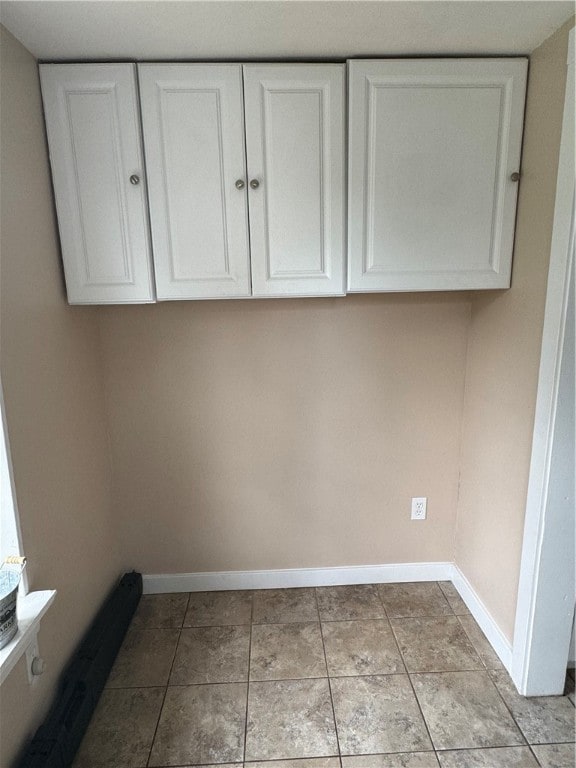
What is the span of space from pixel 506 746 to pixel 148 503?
5.27 feet

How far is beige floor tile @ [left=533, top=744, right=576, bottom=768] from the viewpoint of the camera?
1356 millimetres

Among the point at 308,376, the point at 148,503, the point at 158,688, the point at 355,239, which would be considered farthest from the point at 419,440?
the point at 158,688

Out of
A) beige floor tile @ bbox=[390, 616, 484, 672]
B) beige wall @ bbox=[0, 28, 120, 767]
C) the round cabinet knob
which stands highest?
beige wall @ bbox=[0, 28, 120, 767]

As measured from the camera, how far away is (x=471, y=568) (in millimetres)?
2016

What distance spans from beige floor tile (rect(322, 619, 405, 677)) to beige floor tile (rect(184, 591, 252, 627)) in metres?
0.38

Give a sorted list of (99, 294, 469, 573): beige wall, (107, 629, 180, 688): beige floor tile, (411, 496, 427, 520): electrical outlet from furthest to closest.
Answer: (411, 496, 427, 520): electrical outlet → (99, 294, 469, 573): beige wall → (107, 629, 180, 688): beige floor tile

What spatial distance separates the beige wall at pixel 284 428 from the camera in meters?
1.94

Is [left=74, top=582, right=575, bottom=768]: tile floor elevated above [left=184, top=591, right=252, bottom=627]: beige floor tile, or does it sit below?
below

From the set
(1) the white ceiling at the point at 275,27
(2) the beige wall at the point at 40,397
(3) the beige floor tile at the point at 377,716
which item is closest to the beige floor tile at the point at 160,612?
(2) the beige wall at the point at 40,397

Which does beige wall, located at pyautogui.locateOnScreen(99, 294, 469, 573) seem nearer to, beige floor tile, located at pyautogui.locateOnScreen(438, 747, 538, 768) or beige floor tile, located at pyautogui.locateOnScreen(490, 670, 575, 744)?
beige floor tile, located at pyautogui.locateOnScreen(490, 670, 575, 744)

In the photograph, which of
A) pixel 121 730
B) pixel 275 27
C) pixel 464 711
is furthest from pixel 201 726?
pixel 275 27

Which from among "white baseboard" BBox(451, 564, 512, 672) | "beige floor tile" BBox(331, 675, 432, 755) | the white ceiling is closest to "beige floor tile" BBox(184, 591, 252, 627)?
"beige floor tile" BBox(331, 675, 432, 755)

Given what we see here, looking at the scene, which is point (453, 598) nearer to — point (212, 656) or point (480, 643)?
point (480, 643)

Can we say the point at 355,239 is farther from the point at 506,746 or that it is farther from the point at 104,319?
the point at 506,746
